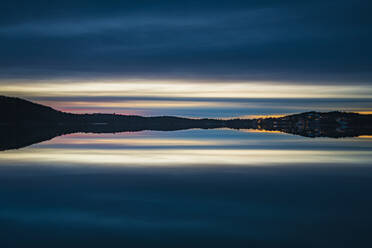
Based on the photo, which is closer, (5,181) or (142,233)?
(142,233)

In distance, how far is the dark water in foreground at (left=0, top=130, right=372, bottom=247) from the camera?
12.1 metres

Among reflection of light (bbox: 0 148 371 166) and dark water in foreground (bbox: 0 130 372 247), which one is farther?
reflection of light (bbox: 0 148 371 166)

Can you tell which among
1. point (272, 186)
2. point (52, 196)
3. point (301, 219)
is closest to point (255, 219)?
point (301, 219)

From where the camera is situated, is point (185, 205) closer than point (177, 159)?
Yes

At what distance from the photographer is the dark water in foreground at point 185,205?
12.1m

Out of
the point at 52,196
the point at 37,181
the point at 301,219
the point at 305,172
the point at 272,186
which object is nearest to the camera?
the point at 301,219

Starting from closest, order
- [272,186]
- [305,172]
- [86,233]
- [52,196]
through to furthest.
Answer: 1. [86,233]
2. [52,196]
3. [272,186]
4. [305,172]

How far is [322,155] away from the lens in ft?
119

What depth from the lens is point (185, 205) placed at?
16125mm

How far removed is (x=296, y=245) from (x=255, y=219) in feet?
8.98

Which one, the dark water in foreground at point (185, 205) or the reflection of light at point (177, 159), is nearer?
the dark water in foreground at point (185, 205)

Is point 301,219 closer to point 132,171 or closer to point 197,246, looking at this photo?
point 197,246

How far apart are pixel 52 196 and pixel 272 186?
9.43 metres

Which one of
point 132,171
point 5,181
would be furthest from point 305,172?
point 5,181
